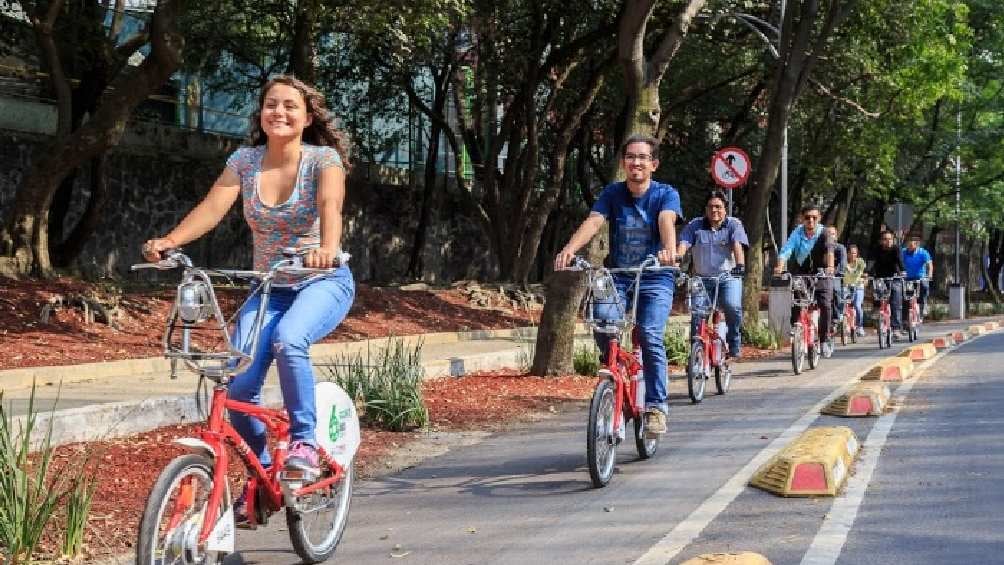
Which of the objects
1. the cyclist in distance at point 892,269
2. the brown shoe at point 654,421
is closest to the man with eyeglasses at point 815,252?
the cyclist in distance at point 892,269

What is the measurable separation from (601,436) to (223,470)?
10.4ft

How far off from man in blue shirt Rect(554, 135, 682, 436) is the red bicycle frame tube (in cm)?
315

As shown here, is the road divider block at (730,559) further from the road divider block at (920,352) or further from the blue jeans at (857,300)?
the blue jeans at (857,300)

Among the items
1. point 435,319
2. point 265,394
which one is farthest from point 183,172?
point 265,394

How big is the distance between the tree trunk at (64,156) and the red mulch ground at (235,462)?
519cm

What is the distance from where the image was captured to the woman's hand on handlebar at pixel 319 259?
18.0ft

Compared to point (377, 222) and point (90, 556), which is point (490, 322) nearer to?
point (377, 222)

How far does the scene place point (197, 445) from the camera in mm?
5078

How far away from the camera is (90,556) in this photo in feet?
20.3

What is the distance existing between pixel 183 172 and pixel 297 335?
19.2 m

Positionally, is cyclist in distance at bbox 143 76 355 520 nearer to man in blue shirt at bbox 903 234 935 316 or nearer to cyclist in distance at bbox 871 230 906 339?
cyclist in distance at bbox 871 230 906 339

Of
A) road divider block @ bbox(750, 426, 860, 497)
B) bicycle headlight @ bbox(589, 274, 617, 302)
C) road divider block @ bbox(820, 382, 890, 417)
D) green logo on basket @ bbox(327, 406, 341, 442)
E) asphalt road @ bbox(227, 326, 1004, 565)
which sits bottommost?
asphalt road @ bbox(227, 326, 1004, 565)

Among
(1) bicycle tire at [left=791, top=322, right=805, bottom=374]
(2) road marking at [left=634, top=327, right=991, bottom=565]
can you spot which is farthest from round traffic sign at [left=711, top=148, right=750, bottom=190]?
(2) road marking at [left=634, top=327, right=991, bottom=565]

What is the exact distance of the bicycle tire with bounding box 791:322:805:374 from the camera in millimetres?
16094
